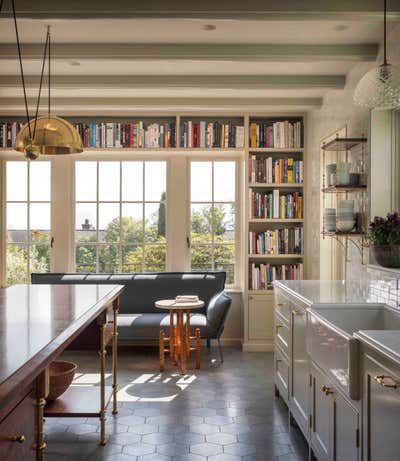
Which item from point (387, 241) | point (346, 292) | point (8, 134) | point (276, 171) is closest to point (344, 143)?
point (346, 292)

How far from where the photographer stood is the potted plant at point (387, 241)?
3043mm

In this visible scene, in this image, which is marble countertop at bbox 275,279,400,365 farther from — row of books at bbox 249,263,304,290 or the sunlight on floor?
row of books at bbox 249,263,304,290

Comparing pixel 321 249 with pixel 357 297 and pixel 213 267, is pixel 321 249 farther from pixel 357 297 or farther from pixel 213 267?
pixel 357 297

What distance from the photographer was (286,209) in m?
6.21

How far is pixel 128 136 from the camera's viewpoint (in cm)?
619

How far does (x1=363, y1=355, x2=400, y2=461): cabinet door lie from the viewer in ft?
5.70

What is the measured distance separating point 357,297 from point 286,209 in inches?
111

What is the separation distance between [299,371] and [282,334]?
2.04ft

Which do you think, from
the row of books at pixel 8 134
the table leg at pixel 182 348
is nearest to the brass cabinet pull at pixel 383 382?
the table leg at pixel 182 348

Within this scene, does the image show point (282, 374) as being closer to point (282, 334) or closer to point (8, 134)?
point (282, 334)

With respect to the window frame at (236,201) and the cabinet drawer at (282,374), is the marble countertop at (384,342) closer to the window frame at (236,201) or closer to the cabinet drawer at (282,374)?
the cabinet drawer at (282,374)

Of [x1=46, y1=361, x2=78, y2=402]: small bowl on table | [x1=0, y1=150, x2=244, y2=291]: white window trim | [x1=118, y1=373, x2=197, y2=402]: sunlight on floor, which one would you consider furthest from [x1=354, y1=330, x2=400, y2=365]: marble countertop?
[x1=0, y1=150, x2=244, y2=291]: white window trim

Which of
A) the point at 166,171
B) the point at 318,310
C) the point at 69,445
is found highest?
the point at 166,171

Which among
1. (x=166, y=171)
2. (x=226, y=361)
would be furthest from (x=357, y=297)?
(x=166, y=171)
